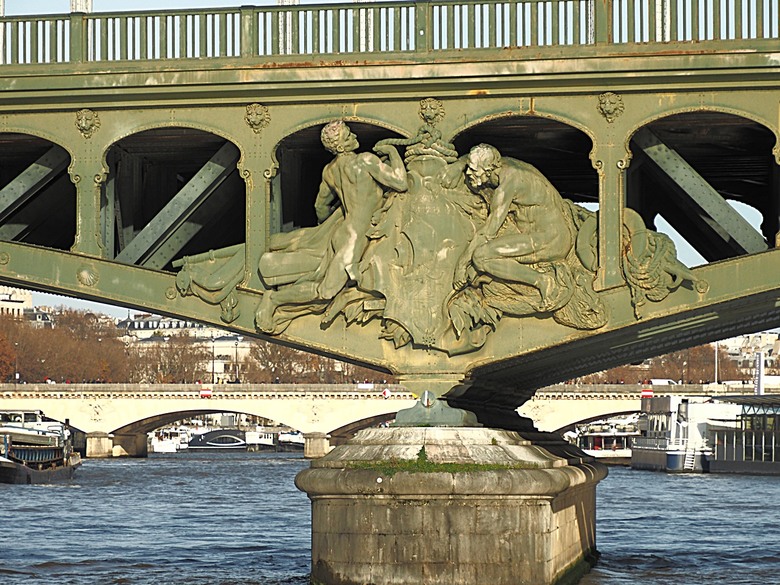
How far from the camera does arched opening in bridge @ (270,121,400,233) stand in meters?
23.1

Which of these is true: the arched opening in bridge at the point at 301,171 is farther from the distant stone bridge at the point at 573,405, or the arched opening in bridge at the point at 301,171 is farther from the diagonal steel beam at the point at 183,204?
the distant stone bridge at the point at 573,405

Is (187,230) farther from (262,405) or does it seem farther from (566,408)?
(262,405)

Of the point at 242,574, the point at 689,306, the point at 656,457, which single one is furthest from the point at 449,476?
the point at 656,457

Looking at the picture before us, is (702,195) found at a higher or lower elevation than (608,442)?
higher

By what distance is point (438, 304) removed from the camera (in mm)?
22078

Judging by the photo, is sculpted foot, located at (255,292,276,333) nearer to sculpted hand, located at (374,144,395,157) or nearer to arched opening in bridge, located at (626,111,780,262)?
sculpted hand, located at (374,144,395,157)

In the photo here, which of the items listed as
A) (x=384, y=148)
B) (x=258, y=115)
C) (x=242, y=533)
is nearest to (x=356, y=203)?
(x=384, y=148)

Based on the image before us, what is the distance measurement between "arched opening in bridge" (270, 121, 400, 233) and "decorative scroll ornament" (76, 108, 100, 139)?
92.1 inches

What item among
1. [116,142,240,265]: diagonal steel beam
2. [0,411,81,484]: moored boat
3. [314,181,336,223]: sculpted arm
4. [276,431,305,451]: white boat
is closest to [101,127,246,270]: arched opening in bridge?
[116,142,240,265]: diagonal steel beam

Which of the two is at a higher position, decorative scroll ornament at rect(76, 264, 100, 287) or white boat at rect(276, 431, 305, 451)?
decorative scroll ornament at rect(76, 264, 100, 287)

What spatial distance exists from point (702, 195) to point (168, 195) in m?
8.45

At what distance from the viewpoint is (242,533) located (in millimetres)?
45438

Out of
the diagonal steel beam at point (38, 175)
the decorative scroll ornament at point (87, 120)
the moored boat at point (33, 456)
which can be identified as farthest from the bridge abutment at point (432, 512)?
the moored boat at point (33, 456)

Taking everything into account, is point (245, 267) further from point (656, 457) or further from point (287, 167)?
point (656, 457)
